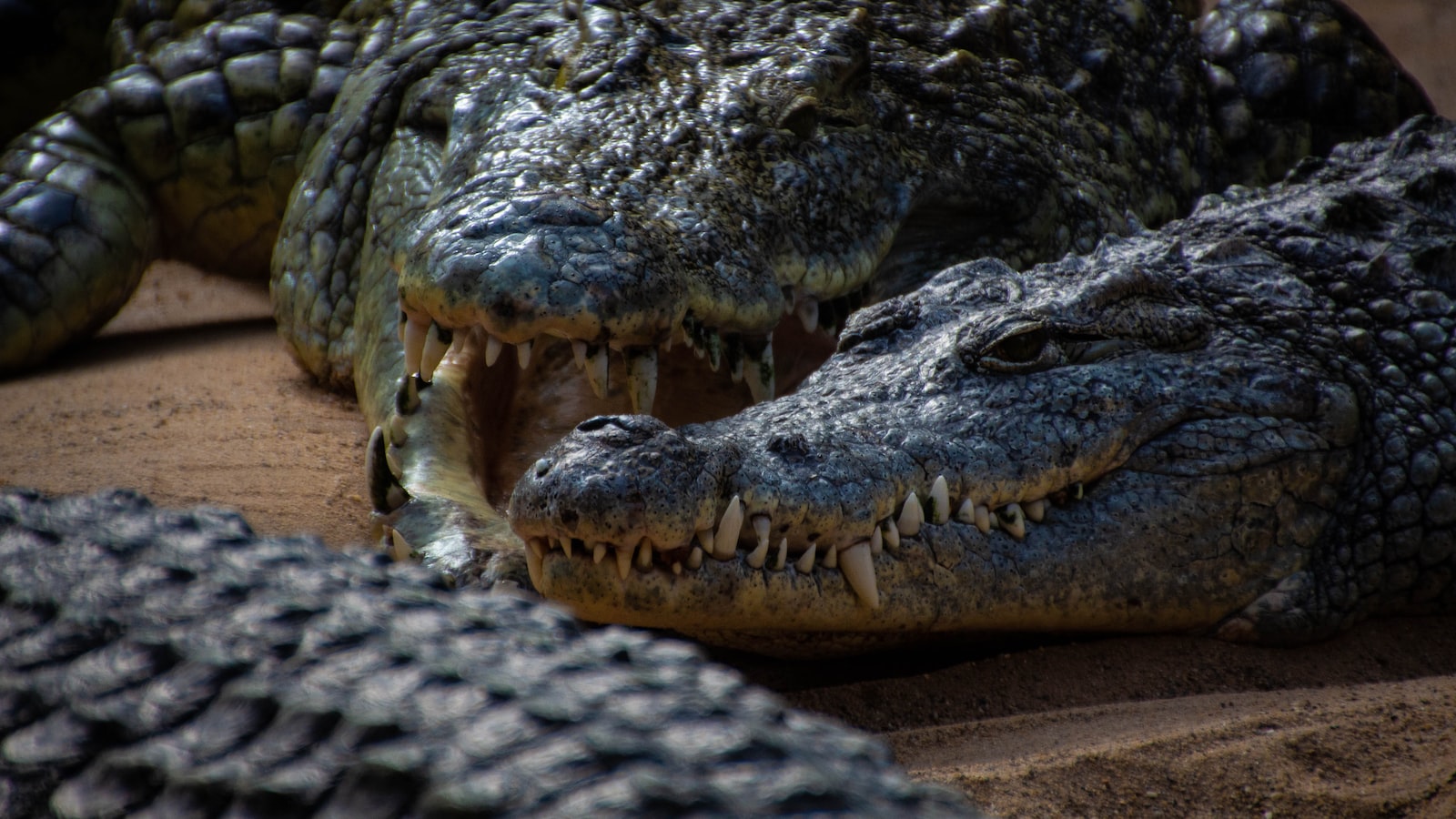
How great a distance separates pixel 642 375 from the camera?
2.82m

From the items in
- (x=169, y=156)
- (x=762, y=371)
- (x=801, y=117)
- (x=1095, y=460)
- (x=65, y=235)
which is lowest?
(x=65, y=235)

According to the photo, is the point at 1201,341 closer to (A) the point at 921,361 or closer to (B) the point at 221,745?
(A) the point at 921,361

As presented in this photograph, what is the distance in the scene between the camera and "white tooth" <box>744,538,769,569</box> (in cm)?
219

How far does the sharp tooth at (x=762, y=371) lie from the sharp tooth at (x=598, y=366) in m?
0.47

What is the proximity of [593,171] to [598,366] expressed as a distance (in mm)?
546

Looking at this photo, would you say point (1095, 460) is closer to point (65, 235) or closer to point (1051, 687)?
point (1051, 687)

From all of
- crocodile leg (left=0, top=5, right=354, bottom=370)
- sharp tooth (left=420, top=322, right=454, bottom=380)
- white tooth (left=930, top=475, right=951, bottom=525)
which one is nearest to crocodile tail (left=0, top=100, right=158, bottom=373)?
crocodile leg (left=0, top=5, right=354, bottom=370)

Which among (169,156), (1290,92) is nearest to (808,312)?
(169,156)

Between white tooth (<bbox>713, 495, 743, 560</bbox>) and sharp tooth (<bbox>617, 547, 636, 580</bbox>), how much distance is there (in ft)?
0.46

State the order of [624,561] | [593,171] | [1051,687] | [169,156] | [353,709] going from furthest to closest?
[169,156], [593,171], [1051,687], [624,561], [353,709]

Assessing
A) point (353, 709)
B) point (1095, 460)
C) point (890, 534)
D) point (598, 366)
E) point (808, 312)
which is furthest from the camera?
point (808, 312)

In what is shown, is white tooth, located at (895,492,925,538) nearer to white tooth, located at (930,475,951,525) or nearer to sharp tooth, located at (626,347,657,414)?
white tooth, located at (930,475,951,525)

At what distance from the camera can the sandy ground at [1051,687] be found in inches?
77.8

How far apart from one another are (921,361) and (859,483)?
0.50 m
